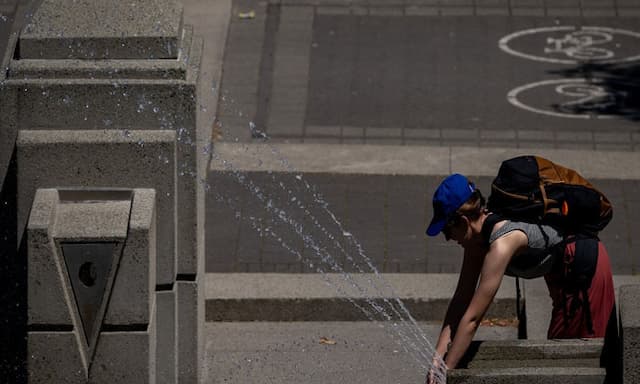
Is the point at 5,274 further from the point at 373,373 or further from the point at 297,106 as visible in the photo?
the point at 297,106

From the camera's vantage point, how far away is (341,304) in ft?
27.8

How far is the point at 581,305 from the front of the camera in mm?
6273

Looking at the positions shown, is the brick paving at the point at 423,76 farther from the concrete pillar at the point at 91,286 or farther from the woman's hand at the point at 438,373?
the woman's hand at the point at 438,373

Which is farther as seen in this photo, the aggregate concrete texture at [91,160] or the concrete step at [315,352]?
the concrete step at [315,352]

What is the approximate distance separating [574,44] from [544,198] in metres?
7.73

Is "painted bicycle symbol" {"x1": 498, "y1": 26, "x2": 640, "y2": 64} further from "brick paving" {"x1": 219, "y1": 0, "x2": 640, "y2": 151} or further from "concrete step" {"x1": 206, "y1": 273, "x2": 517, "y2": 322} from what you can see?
"concrete step" {"x1": 206, "y1": 273, "x2": 517, "y2": 322}

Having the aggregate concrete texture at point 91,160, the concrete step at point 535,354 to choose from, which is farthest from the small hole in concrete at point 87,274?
the concrete step at point 535,354

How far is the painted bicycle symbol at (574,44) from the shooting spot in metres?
13.2

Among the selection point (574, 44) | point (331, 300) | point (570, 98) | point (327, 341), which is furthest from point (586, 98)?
point (327, 341)

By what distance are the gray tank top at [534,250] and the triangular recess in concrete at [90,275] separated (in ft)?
5.69

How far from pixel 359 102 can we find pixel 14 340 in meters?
5.67

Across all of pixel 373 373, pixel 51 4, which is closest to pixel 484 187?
pixel 373 373

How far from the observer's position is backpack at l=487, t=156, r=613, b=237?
19.8 ft

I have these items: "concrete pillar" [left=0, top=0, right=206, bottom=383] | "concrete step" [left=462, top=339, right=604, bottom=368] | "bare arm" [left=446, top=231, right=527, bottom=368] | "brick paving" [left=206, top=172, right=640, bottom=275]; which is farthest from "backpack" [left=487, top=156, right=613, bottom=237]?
"brick paving" [left=206, top=172, right=640, bottom=275]
